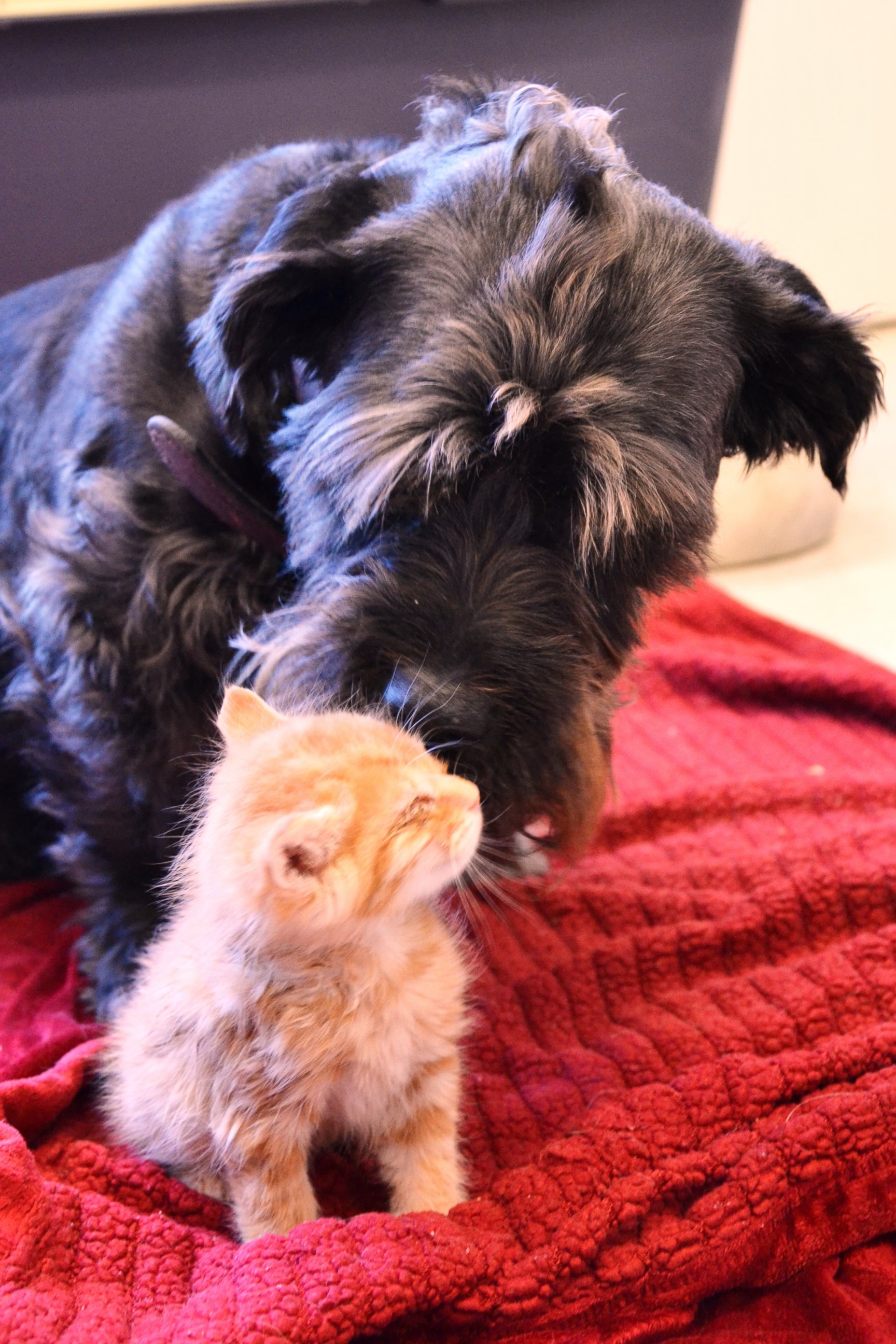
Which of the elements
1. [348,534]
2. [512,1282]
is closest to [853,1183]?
[512,1282]

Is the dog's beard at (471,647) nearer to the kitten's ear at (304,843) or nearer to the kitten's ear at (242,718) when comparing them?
the kitten's ear at (242,718)

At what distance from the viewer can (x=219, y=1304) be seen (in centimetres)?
115

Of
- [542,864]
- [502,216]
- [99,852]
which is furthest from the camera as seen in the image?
[542,864]

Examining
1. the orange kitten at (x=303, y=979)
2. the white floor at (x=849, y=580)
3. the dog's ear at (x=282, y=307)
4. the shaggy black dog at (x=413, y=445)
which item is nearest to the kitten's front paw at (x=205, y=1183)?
the orange kitten at (x=303, y=979)

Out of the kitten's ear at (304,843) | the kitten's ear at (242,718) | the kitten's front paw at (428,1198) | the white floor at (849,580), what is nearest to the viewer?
the kitten's ear at (304,843)

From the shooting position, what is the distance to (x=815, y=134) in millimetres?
3432

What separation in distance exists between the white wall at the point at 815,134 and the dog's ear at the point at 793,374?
5.87 feet

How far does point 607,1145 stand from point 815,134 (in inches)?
122

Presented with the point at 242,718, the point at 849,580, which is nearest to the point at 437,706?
the point at 242,718

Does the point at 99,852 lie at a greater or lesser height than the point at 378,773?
lesser

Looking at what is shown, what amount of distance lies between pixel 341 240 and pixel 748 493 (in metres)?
1.68

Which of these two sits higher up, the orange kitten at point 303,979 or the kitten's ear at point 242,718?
the kitten's ear at point 242,718

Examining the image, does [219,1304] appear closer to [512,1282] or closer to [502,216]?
[512,1282]

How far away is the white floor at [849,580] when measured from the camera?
9.25 ft
